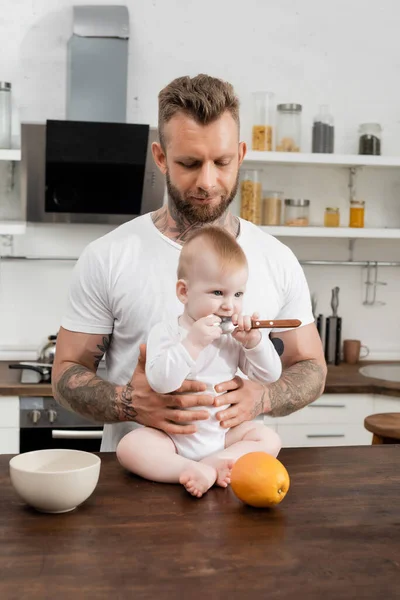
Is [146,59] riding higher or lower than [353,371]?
higher

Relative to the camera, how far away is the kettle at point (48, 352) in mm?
3387

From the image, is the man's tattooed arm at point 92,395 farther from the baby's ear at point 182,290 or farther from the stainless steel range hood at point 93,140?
the stainless steel range hood at point 93,140

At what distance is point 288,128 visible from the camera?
3684 millimetres

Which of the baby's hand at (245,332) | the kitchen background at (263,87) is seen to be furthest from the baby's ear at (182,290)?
the kitchen background at (263,87)

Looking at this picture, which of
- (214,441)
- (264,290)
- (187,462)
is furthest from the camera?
(264,290)

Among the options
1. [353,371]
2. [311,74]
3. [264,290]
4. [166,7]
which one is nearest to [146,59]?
[166,7]

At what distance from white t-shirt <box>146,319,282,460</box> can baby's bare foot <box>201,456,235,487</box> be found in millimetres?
70

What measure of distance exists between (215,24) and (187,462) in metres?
2.84

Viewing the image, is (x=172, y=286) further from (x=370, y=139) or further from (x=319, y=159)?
(x=370, y=139)

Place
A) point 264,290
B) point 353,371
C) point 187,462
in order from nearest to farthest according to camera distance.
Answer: point 187,462, point 264,290, point 353,371

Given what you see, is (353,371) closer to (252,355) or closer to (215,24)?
(215,24)

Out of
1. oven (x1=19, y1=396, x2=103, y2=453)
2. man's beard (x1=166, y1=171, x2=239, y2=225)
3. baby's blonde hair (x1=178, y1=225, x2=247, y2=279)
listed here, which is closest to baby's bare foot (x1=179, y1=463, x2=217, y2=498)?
baby's blonde hair (x1=178, y1=225, x2=247, y2=279)

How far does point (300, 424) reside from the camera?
3.35 meters

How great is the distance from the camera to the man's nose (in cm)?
169
